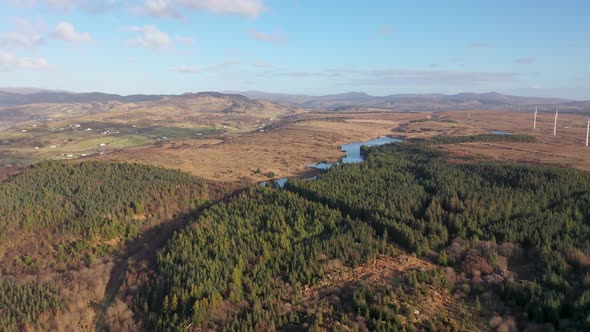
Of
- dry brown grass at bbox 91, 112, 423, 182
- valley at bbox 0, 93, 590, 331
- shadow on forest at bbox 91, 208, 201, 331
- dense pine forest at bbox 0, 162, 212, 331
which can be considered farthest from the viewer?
dry brown grass at bbox 91, 112, 423, 182

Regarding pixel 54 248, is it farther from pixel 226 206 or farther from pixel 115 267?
pixel 226 206

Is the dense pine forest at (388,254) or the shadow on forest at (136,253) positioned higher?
the dense pine forest at (388,254)

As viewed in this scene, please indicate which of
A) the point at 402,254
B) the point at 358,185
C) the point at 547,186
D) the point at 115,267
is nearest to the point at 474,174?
the point at 547,186

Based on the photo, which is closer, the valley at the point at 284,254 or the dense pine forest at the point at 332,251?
the dense pine forest at the point at 332,251

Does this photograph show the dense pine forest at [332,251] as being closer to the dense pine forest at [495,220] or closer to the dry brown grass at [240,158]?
the dense pine forest at [495,220]

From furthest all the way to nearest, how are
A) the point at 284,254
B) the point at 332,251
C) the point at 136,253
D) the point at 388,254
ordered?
the point at 136,253 → the point at 284,254 → the point at 388,254 → the point at 332,251

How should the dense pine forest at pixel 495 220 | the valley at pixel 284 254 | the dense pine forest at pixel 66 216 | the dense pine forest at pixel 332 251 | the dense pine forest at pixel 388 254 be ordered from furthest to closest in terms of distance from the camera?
1. the dense pine forest at pixel 66 216
2. the valley at pixel 284 254
3. the dense pine forest at pixel 495 220
4. the dense pine forest at pixel 332 251
5. the dense pine forest at pixel 388 254

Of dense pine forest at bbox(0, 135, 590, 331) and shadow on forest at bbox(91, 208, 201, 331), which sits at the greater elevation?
dense pine forest at bbox(0, 135, 590, 331)

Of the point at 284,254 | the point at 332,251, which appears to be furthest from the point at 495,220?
the point at 284,254

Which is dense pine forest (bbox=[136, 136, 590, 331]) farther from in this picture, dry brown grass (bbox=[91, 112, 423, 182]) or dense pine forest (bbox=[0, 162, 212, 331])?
dry brown grass (bbox=[91, 112, 423, 182])

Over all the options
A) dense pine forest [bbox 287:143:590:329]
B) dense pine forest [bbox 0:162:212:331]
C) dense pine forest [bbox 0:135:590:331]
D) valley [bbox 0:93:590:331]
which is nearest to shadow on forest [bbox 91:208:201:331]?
valley [bbox 0:93:590:331]

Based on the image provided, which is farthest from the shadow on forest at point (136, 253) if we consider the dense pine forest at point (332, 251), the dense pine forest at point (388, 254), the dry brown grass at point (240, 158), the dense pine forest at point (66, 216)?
the dry brown grass at point (240, 158)

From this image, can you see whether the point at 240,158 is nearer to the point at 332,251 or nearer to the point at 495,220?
the point at 332,251
